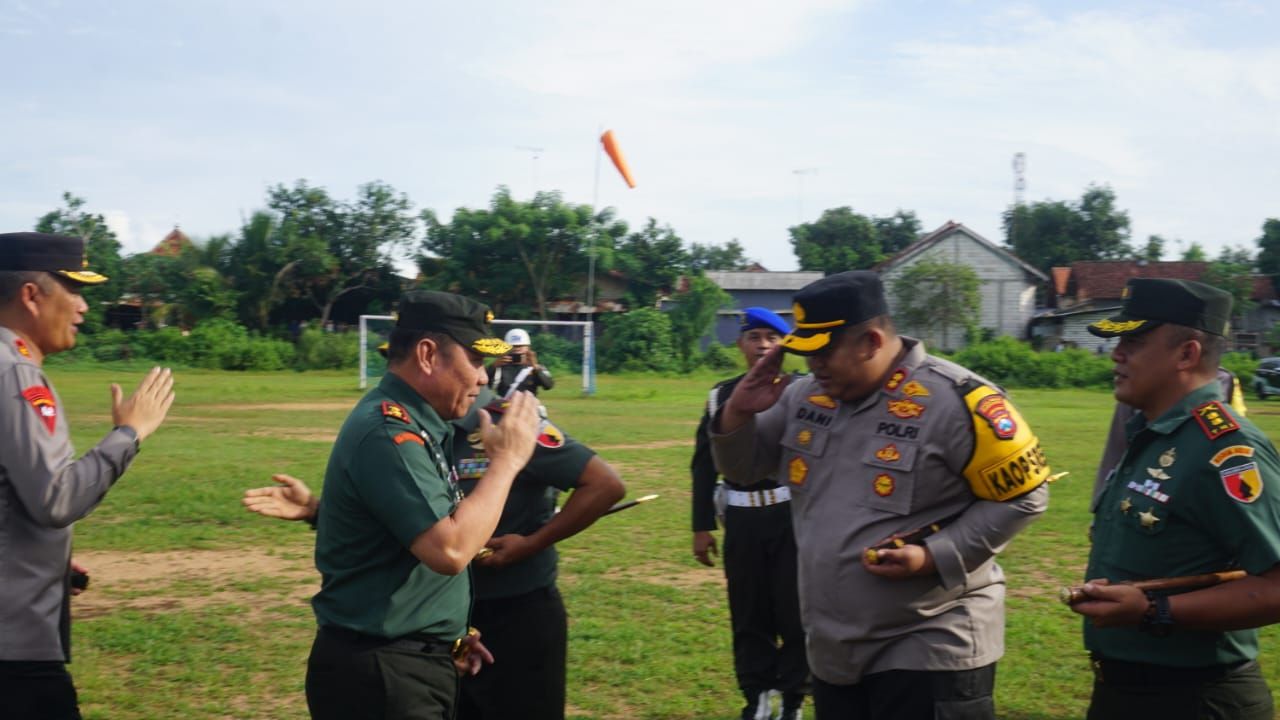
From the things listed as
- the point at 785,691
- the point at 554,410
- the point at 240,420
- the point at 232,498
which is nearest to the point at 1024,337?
the point at 554,410

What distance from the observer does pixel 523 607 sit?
4.03 m

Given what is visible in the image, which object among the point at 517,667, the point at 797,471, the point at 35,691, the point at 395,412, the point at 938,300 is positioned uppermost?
the point at 938,300

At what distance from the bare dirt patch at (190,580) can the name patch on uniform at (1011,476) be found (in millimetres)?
5984

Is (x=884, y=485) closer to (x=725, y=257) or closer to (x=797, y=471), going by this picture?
(x=797, y=471)

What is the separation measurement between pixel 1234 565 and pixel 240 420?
2067 centimetres

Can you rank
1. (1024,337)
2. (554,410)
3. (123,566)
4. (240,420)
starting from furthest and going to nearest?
(1024,337)
(554,410)
(240,420)
(123,566)

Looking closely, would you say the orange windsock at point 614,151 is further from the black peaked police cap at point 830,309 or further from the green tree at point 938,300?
the black peaked police cap at point 830,309

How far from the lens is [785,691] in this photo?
541 cm

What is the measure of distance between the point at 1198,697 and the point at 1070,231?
72.1m

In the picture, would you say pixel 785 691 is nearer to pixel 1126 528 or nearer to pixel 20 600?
pixel 1126 528

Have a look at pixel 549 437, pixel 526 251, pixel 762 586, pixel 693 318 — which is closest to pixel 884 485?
pixel 549 437

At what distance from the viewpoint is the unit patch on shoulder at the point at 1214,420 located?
295cm

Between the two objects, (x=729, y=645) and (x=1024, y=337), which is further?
(x=1024, y=337)

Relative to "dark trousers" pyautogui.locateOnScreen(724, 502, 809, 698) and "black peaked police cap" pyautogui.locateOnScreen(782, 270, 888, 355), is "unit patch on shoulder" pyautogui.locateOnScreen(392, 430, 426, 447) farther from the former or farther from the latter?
"dark trousers" pyautogui.locateOnScreen(724, 502, 809, 698)
